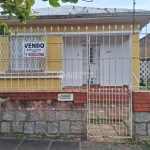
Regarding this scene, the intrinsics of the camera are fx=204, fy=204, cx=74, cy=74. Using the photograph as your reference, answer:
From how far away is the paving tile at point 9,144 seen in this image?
4289mm

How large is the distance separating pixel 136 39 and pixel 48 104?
585cm

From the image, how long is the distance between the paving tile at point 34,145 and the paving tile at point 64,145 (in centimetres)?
15

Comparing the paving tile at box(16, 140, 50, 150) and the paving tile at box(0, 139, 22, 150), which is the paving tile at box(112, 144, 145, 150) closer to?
the paving tile at box(16, 140, 50, 150)

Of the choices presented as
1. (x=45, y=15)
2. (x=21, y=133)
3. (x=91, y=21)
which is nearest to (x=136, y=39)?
(x=91, y=21)

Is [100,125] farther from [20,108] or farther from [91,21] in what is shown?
[91,21]

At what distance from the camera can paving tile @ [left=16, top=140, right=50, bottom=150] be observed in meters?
4.25

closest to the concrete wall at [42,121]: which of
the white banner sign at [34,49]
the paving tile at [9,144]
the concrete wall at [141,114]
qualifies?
the paving tile at [9,144]

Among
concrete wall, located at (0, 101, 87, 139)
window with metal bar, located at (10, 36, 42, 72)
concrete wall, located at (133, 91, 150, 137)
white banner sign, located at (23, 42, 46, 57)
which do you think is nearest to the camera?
concrete wall, located at (133, 91, 150, 137)

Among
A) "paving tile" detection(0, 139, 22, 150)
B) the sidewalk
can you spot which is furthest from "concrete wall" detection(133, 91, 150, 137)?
"paving tile" detection(0, 139, 22, 150)

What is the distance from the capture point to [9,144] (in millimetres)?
4465

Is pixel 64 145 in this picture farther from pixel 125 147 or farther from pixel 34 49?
pixel 34 49

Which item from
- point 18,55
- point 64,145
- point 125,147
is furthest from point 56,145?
point 18,55

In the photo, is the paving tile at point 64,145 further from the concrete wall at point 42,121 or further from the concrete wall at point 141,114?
the concrete wall at point 141,114

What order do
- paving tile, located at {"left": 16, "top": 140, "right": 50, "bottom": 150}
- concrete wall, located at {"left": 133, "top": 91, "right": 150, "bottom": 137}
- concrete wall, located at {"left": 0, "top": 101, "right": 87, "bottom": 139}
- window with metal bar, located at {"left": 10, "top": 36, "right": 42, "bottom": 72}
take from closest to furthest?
paving tile, located at {"left": 16, "top": 140, "right": 50, "bottom": 150}, concrete wall, located at {"left": 133, "top": 91, "right": 150, "bottom": 137}, concrete wall, located at {"left": 0, "top": 101, "right": 87, "bottom": 139}, window with metal bar, located at {"left": 10, "top": 36, "right": 42, "bottom": 72}
